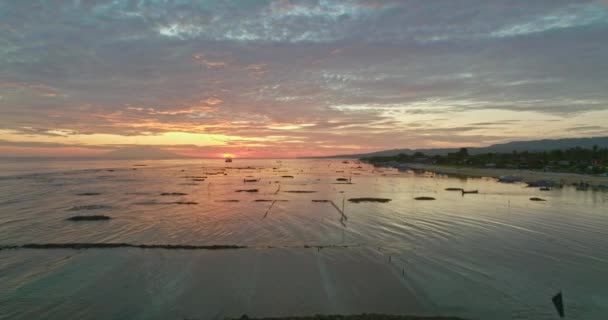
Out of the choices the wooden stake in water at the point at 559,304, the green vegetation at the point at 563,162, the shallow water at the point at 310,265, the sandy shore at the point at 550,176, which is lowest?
the shallow water at the point at 310,265

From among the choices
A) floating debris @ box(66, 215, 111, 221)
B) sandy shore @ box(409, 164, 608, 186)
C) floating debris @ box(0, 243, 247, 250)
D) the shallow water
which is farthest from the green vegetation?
floating debris @ box(66, 215, 111, 221)

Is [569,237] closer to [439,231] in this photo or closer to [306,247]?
[439,231]

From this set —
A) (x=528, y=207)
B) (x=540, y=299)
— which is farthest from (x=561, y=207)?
(x=540, y=299)

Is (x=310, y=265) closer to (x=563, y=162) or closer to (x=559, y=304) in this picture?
(x=559, y=304)

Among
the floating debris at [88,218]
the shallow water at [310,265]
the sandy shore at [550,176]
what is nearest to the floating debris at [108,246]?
the shallow water at [310,265]

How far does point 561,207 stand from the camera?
2802cm

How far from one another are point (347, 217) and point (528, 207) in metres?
17.2

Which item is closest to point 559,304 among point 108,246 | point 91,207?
point 108,246

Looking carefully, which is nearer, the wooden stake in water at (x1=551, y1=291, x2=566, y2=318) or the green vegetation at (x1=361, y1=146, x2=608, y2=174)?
the wooden stake in water at (x1=551, y1=291, x2=566, y2=318)

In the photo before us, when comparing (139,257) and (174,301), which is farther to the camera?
(139,257)

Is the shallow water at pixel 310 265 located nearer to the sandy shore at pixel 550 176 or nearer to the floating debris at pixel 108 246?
the floating debris at pixel 108 246

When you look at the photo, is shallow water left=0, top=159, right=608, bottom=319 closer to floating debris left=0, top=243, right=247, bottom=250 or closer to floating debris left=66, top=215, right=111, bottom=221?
floating debris left=0, top=243, right=247, bottom=250

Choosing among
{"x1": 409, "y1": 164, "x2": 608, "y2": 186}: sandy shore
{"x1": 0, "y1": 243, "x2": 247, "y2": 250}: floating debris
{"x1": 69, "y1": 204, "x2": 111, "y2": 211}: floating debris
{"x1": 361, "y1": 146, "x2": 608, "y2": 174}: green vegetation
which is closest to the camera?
{"x1": 0, "y1": 243, "x2": 247, "y2": 250}: floating debris

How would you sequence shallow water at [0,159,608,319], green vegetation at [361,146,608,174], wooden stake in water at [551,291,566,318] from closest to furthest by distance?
wooden stake in water at [551,291,566,318] → shallow water at [0,159,608,319] → green vegetation at [361,146,608,174]
